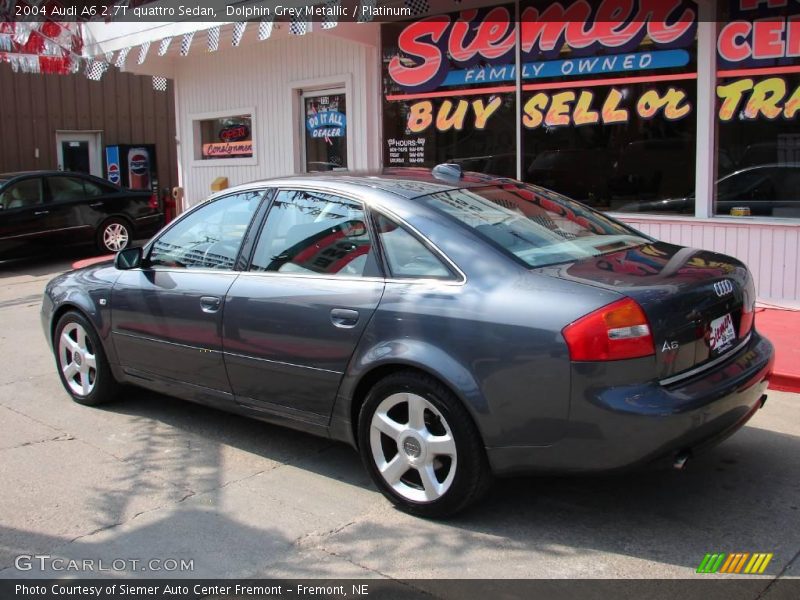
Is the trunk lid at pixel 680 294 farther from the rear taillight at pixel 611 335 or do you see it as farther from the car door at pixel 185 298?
the car door at pixel 185 298

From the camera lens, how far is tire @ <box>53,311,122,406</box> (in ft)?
17.8

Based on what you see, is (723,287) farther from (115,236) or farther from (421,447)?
(115,236)

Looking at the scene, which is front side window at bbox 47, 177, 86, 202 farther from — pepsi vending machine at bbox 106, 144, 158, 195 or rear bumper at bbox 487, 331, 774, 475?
rear bumper at bbox 487, 331, 774, 475

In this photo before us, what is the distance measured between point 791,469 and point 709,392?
126cm

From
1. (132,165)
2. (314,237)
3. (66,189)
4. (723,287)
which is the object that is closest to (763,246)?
(723,287)

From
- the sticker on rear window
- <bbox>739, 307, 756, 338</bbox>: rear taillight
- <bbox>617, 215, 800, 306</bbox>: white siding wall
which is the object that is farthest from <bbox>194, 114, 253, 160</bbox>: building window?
the sticker on rear window

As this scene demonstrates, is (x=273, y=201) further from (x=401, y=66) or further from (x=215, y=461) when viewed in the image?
(x=401, y=66)

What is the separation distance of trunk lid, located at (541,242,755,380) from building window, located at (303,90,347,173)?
7.40m

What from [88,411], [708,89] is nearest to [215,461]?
[88,411]

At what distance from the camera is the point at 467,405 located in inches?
137

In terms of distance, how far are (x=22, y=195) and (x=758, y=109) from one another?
1107 centimetres

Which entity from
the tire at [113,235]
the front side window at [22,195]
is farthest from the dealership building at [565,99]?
the tire at [113,235]

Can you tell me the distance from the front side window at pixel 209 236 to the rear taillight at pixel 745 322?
2673 mm

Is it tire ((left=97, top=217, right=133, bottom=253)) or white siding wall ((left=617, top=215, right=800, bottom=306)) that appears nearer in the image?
white siding wall ((left=617, top=215, right=800, bottom=306))
